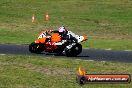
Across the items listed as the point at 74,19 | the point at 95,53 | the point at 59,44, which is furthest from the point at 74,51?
the point at 74,19

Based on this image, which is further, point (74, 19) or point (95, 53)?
point (74, 19)

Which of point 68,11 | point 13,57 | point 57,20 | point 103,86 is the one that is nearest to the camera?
point 103,86

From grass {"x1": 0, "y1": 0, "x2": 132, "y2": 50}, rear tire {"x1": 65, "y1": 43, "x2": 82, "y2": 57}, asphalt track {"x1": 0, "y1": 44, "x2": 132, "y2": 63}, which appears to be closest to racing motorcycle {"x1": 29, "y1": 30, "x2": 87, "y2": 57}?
rear tire {"x1": 65, "y1": 43, "x2": 82, "y2": 57}

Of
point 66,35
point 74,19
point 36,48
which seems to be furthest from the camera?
point 74,19

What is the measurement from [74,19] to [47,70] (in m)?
29.8

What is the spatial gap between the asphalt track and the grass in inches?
98.2

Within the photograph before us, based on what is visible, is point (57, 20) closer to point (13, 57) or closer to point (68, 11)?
point (68, 11)

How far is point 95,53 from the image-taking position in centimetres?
3167

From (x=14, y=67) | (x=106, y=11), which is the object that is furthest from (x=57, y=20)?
(x=14, y=67)

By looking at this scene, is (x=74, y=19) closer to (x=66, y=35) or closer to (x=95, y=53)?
(x=95, y=53)

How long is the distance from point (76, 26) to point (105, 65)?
74.6 feet

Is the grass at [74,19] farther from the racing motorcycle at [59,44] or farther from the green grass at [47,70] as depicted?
the green grass at [47,70]

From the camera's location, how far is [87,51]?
32.5m

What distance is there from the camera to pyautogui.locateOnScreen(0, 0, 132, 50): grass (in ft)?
135
